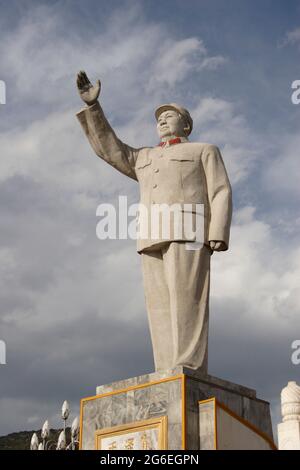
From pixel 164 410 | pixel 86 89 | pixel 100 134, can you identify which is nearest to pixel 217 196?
pixel 100 134

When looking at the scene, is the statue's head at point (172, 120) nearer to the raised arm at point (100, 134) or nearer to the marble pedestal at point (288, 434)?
the raised arm at point (100, 134)

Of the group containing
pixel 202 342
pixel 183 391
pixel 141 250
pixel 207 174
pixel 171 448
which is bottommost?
pixel 171 448

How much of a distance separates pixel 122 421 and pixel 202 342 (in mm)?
1271

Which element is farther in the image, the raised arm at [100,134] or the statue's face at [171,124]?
the statue's face at [171,124]

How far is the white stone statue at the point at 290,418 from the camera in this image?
13984 millimetres

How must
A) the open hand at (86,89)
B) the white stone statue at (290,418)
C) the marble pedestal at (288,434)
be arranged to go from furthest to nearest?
the white stone statue at (290,418) < the marble pedestal at (288,434) < the open hand at (86,89)

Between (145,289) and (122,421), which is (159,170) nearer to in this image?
(145,289)

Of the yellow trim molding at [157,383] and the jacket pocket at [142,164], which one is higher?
the jacket pocket at [142,164]

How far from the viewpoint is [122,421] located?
25.6 ft

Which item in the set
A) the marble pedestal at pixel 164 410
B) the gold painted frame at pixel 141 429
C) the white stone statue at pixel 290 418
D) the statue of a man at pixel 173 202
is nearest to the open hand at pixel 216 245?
the statue of a man at pixel 173 202

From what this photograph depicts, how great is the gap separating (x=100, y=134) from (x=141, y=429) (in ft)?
12.6

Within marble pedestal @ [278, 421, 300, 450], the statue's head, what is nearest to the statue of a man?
the statue's head

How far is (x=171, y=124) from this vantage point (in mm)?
9336

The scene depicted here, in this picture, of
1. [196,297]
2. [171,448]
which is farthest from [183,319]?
[171,448]
